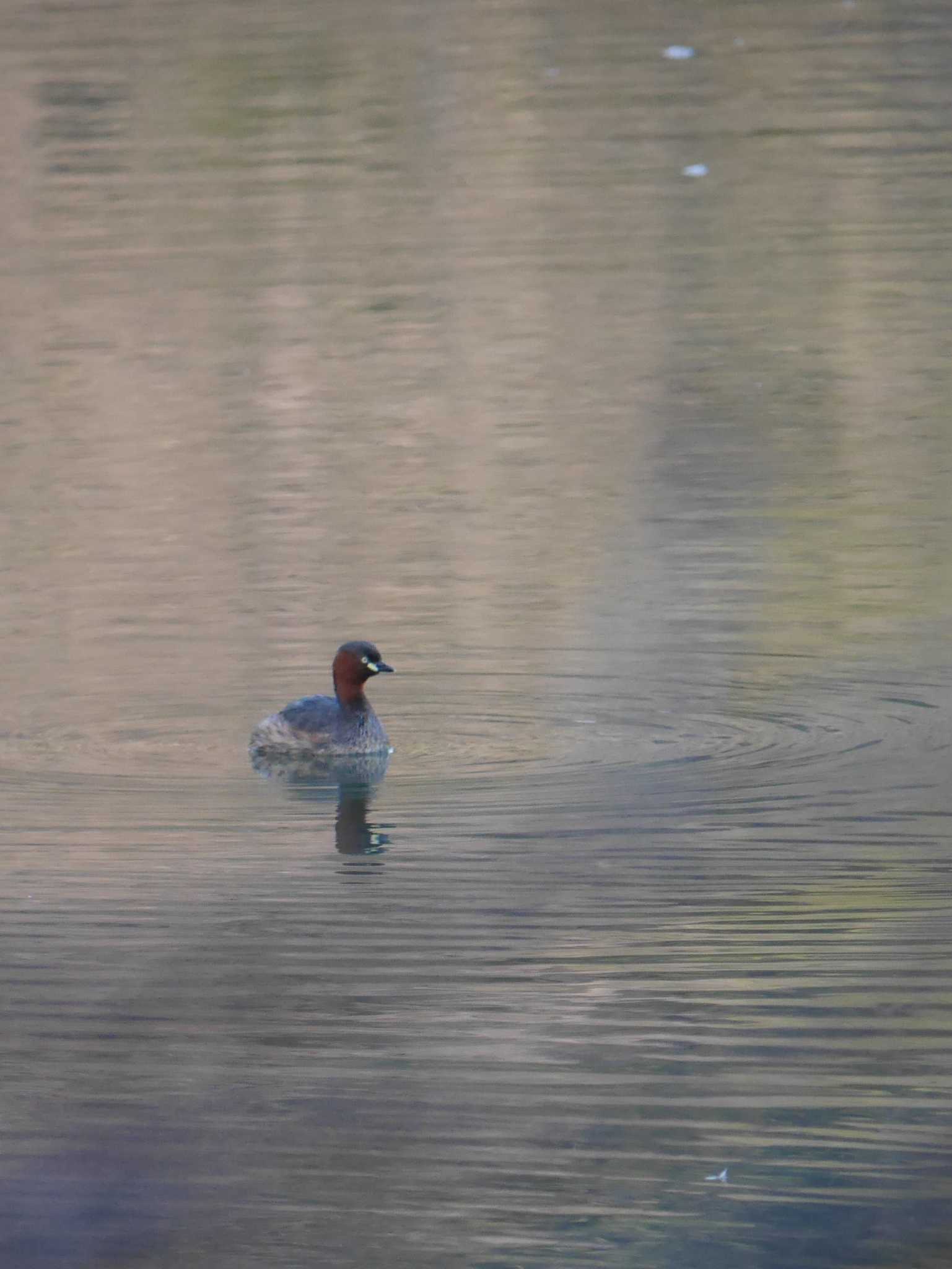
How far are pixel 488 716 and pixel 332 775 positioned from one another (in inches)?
23.7

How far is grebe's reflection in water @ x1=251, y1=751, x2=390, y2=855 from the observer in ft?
24.9

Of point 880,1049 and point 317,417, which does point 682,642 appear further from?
point 317,417

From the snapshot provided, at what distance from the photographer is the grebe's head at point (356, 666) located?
8070mm

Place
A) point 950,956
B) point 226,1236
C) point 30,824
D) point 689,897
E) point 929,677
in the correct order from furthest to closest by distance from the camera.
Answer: point 929,677 < point 30,824 < point 689,897 < point 950,956 < point 226,1236

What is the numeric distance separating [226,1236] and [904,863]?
252 cm

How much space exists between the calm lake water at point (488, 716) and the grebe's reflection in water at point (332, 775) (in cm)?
3

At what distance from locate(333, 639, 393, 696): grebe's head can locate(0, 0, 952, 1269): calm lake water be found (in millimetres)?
211

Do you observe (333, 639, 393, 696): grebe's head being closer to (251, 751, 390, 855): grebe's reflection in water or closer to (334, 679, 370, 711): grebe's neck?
(334, 679, 370, 711): grebe's neck

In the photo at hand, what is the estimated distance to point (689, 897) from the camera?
20.9 feet

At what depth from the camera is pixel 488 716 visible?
26.5 feet

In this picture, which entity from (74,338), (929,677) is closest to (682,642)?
(929,677)

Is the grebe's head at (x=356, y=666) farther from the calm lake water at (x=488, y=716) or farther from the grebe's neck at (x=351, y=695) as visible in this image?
the calm lake water at (x=488, y=716)

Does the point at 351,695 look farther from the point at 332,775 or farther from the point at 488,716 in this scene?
the point at 488,716

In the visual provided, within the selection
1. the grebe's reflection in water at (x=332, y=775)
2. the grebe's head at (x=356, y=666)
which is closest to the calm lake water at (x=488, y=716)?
the grebe's reflection in water at (x=332, y=775)
